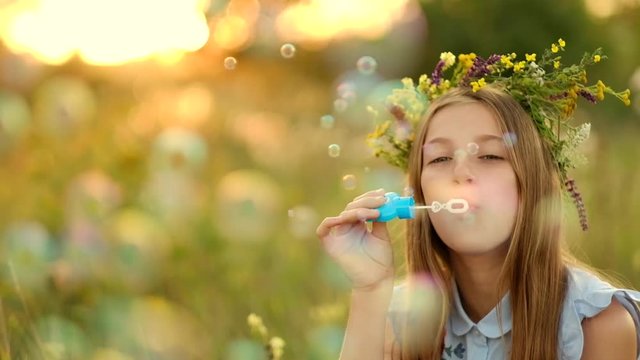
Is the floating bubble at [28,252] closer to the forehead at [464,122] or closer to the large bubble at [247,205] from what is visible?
the large bubble at [247,205]

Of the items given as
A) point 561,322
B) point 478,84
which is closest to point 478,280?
point 561,322

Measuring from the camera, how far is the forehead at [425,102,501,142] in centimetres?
187

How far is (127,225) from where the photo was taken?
10.4 ft

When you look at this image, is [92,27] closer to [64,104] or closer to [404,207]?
[64,104]

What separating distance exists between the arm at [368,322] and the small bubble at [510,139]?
14.2 inches

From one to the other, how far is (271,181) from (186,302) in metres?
1.12

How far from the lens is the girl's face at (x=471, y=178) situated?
1815 millimetres

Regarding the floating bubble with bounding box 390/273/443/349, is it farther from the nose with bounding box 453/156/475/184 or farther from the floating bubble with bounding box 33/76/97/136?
the floating bubble with bounding box 33/76/97/136

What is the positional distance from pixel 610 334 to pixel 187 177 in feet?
6.80

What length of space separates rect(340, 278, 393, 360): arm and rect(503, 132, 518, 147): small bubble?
36 cm

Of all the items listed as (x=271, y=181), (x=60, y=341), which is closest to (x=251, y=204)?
(x=271, y=181)

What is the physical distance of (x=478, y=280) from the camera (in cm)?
200

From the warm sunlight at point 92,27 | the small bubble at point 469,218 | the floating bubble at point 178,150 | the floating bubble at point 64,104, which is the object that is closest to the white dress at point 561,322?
the small bubble at point 469,218

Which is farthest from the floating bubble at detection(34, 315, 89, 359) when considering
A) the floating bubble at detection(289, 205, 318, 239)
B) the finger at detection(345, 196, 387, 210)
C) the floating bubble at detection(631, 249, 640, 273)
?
the floating bubble at detection(631, 249, 640, 273)
